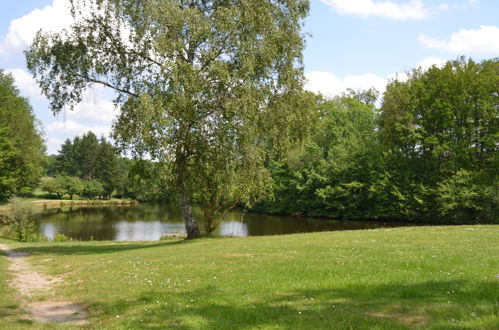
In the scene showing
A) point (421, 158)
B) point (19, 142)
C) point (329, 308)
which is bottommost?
point (329, 308)

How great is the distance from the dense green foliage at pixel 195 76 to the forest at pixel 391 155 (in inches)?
91.0

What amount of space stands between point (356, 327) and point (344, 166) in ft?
174

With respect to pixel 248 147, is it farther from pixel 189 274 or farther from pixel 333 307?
pixel 333 307

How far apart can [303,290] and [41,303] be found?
661 centimetres

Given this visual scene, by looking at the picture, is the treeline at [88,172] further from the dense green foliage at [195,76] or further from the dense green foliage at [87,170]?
the dense green foliage at [195,76]

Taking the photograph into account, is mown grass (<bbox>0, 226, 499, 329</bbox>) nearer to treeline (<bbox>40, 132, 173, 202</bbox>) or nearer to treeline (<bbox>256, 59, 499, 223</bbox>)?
treeline (<bbox>256, 59, 499, 223</bbox>)

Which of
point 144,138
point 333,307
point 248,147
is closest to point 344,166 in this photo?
point 248,147

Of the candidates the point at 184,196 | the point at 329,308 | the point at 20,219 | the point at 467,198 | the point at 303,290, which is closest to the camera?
the point at 329,308

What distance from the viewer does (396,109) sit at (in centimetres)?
5250

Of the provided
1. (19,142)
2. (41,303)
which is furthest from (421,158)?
(19,142)

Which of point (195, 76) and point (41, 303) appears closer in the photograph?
point (41, 303)

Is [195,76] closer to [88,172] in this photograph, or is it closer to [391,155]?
[391,155]

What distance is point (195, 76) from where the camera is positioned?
20.4 m

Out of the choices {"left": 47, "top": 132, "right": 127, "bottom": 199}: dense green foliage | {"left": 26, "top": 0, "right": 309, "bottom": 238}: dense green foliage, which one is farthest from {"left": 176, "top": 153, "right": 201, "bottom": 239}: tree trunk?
{"left": 47, "top": 132, "right": 127, "bottom": 199}: dense green foliage
